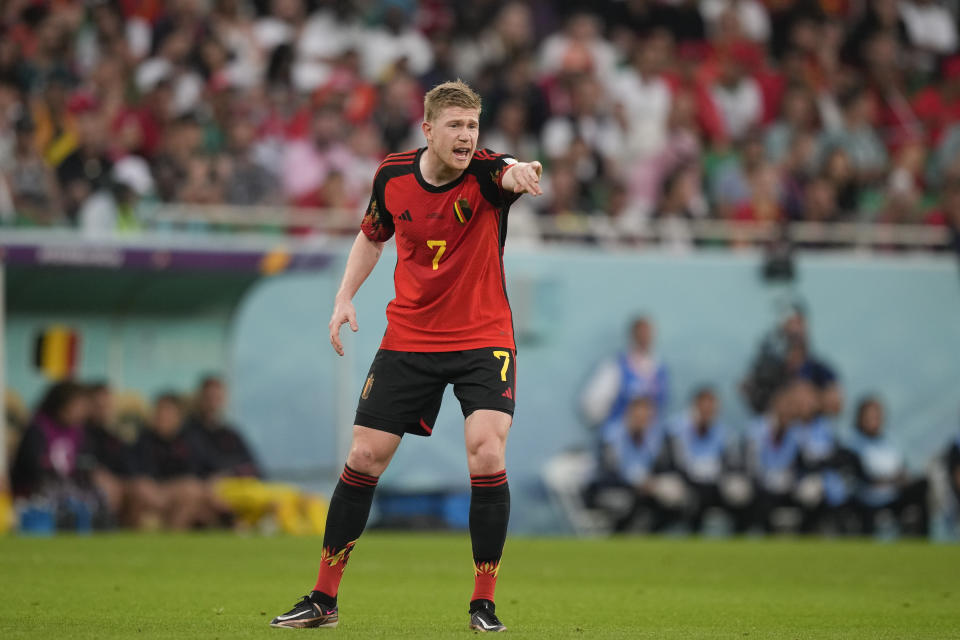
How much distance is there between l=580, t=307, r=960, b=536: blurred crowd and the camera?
57.7 feet

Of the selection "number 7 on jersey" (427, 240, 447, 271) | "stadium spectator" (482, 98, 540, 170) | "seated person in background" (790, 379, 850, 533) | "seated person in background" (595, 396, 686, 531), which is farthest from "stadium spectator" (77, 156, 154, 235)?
"number 7 on jersey" (427, 240, 447, 271)

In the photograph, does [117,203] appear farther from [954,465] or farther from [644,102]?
[954,465]

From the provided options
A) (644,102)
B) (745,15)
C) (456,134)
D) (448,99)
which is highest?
(745,15)

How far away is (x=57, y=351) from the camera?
1662 cm

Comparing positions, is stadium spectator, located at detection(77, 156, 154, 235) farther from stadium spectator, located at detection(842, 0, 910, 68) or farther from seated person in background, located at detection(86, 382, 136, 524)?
stadium spectator, located at detection(842, 0, 910, 68)

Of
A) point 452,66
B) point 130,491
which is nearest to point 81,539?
Result: point 130,491

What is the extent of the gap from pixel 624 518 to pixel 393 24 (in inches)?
262

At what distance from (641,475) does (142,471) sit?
17.7 feet

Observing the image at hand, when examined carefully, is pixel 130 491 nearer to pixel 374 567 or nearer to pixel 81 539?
pixel 81 539

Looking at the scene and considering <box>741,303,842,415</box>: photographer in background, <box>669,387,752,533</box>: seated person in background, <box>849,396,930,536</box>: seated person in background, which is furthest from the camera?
<box>741,303,842,415</box>: photographer in background

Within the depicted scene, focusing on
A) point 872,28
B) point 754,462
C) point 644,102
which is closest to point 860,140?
point 644,102

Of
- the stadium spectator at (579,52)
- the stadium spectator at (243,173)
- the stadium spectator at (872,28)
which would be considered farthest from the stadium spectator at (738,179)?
the stadium spectator at (243,173)

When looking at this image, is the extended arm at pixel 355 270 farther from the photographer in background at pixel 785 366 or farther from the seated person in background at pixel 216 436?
the photographer in background at pixel 785 366

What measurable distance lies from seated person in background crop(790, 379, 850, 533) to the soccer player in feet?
38.1
